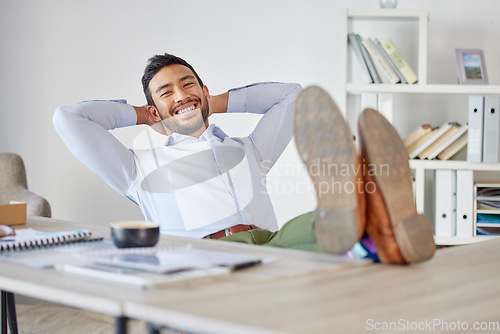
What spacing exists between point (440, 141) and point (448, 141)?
0.04m

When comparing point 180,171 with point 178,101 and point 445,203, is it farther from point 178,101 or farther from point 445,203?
point 445,203

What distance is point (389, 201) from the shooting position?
0.84 m

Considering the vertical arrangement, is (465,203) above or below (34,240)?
below

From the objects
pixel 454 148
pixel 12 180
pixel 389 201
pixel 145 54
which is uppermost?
pixel 145 54

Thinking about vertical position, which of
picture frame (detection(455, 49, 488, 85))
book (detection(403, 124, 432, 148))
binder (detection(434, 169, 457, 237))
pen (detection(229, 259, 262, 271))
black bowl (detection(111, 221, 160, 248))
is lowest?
binder (detection(434, 169, 457, 237))

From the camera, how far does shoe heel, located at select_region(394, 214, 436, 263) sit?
0.83 metres

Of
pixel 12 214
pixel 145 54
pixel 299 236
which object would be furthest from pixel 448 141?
pixel 12 214

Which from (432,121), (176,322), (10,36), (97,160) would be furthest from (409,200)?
(10,36)

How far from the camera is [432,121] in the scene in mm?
3053

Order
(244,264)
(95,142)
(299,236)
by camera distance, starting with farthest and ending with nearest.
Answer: (95,142) → (299,236) → (244,264)

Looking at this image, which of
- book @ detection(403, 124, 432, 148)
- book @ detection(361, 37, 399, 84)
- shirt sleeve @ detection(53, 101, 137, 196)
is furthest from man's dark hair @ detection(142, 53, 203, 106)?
book @ detection(403, 124, 432, 148)

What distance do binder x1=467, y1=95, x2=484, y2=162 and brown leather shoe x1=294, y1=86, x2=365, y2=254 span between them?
209cm

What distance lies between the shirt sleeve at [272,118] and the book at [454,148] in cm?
84

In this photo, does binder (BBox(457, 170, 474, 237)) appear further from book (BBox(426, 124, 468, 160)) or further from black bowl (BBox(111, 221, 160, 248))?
black bowl (BBox(111, 221, 160, 248))
